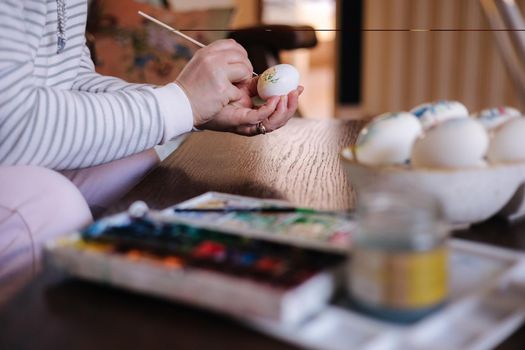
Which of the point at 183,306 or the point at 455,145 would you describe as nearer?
the point at 183,306

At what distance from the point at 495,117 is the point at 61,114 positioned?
1.56 feet

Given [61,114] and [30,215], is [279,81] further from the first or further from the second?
[30,215]

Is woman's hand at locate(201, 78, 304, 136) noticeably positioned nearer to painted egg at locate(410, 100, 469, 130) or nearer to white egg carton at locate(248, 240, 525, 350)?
painted egg at locate(410, 100, 469, 130)

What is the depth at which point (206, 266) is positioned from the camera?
17.4 inches

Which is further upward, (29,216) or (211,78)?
(211,78)

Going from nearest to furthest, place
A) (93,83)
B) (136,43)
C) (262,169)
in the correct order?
1. (262,169)
2. (93,83)
3. (136,43)

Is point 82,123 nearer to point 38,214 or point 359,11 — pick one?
point 38,214

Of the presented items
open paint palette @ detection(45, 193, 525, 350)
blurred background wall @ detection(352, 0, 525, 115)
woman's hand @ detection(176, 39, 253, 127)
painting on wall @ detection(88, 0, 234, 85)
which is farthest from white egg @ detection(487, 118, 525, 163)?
blurred background wall @ detection(352, 0, 525, 115)

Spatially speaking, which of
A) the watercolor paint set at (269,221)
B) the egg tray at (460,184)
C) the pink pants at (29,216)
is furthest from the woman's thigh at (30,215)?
the egg tray at (460,184)

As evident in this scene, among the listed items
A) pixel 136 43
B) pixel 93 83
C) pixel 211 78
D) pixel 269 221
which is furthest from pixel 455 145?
pixel 136 43

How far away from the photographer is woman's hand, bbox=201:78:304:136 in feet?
3.10

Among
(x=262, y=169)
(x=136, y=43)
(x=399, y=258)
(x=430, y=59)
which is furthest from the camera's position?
(x=430, y=59)

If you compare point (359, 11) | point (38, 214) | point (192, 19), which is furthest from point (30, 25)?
point (359, 11)

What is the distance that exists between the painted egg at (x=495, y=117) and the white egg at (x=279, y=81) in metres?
0.33
